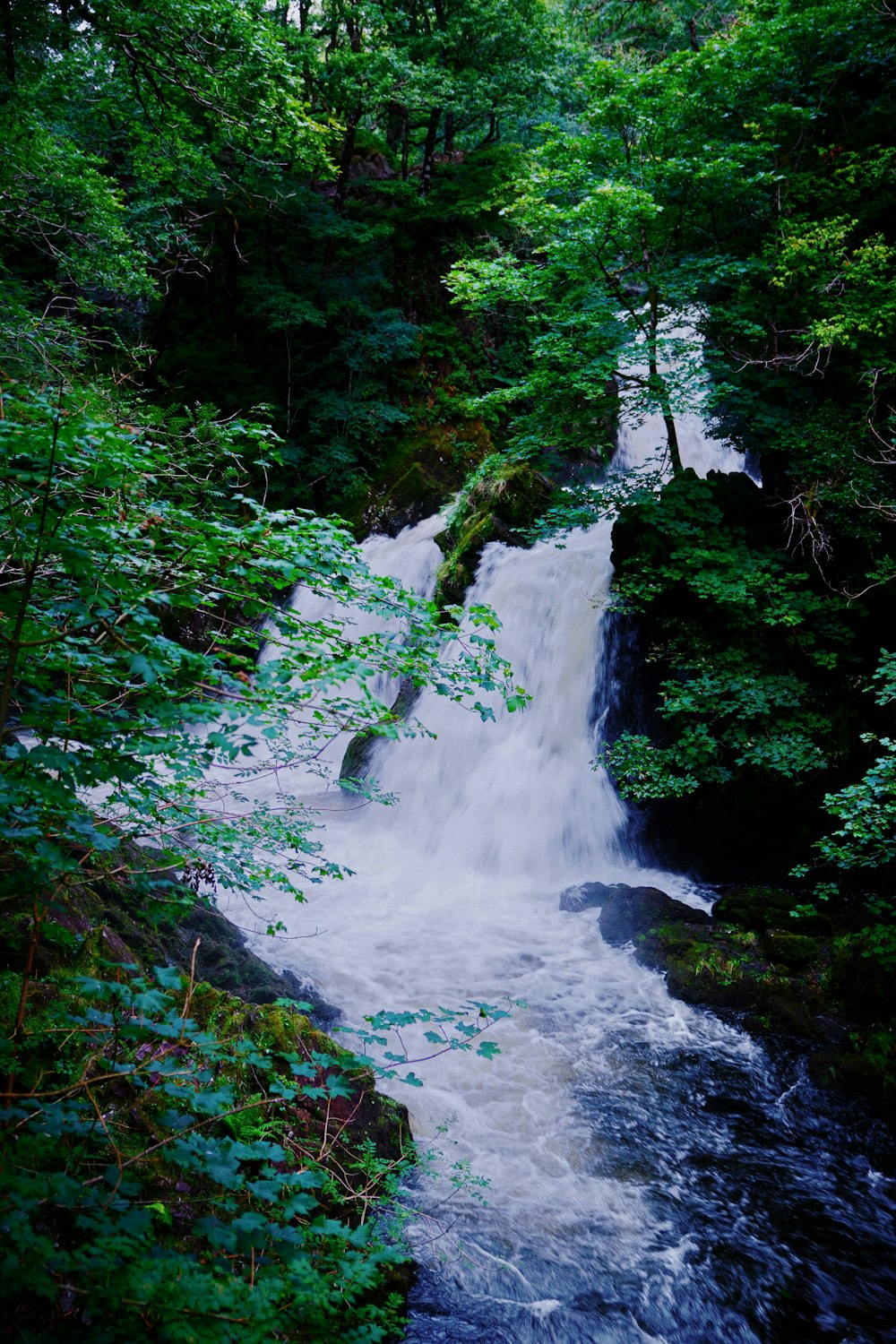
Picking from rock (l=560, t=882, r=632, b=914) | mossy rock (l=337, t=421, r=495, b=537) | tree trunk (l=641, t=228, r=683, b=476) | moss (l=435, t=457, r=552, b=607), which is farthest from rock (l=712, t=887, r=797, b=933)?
mossy rock (l=337, t=421, r=495, b=537)

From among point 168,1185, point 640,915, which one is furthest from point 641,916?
point 168,1185

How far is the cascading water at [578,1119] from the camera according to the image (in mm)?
3211

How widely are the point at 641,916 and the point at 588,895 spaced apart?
2.58 ft

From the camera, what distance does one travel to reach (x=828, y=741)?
689 centimetres

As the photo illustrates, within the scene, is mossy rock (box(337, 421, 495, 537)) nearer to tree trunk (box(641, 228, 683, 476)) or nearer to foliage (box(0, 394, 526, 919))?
tree trunk (box(641, 228, 683, 476))

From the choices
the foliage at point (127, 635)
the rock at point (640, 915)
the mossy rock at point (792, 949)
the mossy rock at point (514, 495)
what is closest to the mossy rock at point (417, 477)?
the mossy rock at point (514, 495)

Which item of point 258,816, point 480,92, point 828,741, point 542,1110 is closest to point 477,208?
point 480,92

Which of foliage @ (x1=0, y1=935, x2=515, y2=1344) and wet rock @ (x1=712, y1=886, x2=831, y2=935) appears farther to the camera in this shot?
wet rock @ (x1=712, y1=886, x2=831, y2=935)

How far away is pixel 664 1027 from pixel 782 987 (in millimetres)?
1004

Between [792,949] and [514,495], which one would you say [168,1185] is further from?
[514,495]

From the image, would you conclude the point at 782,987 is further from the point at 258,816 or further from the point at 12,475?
the point at 12,475

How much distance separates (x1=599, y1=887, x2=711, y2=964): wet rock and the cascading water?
174mm

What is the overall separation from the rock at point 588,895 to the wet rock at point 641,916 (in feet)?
0.55

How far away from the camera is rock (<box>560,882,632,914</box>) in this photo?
7.11 meters
